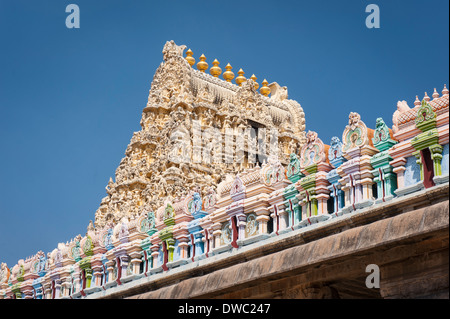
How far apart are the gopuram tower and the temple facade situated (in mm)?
51

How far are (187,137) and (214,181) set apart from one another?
7.44ft

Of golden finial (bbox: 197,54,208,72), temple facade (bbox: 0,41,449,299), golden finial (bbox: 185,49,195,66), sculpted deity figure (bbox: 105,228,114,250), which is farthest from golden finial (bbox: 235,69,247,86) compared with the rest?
sculpted deity figure (bbox: 105,228,114,250)

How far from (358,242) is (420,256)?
96cm

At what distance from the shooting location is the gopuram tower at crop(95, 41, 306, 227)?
3020 centimetres

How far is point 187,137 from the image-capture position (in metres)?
31.0

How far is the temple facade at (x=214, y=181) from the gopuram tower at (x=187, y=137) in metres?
0.05

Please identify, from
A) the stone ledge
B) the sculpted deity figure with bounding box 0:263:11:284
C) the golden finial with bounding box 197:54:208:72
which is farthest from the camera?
the golden finial with bounding box 197:54:208:72

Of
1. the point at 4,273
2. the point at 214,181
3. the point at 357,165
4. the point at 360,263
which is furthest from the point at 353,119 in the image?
the point at 214,181

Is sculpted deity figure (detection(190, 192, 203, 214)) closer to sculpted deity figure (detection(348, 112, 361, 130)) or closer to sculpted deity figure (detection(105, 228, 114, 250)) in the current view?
sculpted deity figure (detection(105, 228, 114, 250))

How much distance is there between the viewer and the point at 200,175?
29828mm

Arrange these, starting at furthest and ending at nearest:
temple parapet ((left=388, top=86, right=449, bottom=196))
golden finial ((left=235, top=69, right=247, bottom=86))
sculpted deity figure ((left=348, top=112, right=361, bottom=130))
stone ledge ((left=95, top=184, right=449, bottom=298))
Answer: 1. golden finial ((left=235, top=69, right=247, bottom=86))
2. sculpted deity figure ((left=348, top=112, right=361, bottom=130))
3. temple parapet ((left=388, top=86, right=449, bottom=196))
4. stone ledge ((left=95, top=184, right=449, bottom=298))

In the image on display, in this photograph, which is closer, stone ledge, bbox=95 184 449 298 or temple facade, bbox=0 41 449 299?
stone ledge, bbox=95 184 449 298
